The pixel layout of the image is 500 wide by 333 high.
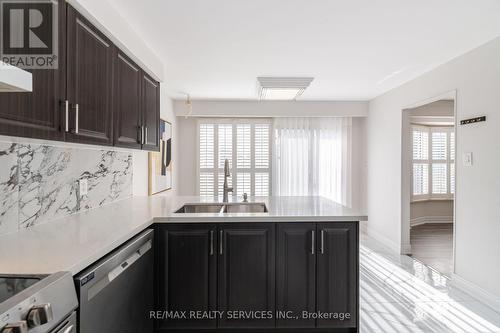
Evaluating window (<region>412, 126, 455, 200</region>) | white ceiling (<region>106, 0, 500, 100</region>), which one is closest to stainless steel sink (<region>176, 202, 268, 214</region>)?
white ceiling (<region>106, 0, 500, 100</region>)

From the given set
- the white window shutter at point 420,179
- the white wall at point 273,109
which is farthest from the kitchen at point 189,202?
the white window shutter at point 420,179

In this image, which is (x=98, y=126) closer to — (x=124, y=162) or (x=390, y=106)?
(x=124, y=162)

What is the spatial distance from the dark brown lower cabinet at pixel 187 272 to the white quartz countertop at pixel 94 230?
100 mm

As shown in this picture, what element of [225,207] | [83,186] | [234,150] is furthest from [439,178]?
[83,186]

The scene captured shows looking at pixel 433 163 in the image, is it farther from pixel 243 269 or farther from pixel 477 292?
pixel 243 269

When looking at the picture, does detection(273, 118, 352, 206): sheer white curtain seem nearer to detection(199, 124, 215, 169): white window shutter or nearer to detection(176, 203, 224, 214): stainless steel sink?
detection(199, 124, 215, 169): white window shutter

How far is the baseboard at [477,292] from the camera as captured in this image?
2.86m

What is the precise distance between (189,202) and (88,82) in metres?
1.51

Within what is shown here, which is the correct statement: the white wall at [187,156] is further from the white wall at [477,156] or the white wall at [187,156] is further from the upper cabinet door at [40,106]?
the upper cabinet door at [40,106]

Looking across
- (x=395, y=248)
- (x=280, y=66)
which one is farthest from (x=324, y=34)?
(x=395, y=248)

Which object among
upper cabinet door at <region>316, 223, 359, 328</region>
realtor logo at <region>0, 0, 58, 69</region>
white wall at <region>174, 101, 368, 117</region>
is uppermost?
white wall at <region>174, 101, 368, 117</region>

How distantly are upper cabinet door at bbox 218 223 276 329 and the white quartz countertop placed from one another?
114 mm

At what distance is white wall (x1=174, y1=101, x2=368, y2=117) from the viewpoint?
581 cm

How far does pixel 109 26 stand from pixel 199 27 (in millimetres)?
801
